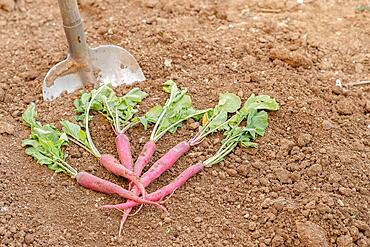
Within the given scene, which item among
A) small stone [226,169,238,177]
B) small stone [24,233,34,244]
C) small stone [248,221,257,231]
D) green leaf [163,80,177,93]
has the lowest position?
small stone [248,221,257,231]

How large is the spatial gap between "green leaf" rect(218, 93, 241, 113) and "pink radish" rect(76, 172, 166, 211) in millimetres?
585

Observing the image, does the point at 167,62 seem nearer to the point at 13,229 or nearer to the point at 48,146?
the point at 48,146

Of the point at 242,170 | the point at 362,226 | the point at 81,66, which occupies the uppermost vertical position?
the point at 81,66

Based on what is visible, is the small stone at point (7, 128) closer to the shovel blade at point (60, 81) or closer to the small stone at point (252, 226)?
the shovel blade at point (60, 81)

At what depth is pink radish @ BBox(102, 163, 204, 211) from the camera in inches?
100

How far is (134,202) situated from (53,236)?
318 millimetres

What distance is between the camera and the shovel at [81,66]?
302cm

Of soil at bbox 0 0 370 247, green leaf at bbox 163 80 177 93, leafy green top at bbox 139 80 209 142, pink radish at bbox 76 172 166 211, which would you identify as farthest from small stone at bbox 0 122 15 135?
green leaf at bbox 163 80 177 93

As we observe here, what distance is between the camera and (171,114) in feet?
9.53

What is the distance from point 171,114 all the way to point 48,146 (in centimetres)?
53

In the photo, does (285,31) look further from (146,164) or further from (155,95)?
(146,164)

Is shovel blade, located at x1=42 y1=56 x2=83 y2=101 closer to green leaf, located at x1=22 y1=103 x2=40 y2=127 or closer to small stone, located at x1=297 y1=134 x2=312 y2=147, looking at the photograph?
green leaf, located at x1=22 y1=103 x2=40 y2=127

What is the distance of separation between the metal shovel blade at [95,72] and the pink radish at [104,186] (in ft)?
2.00

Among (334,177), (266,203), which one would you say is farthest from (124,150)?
(334,177)
